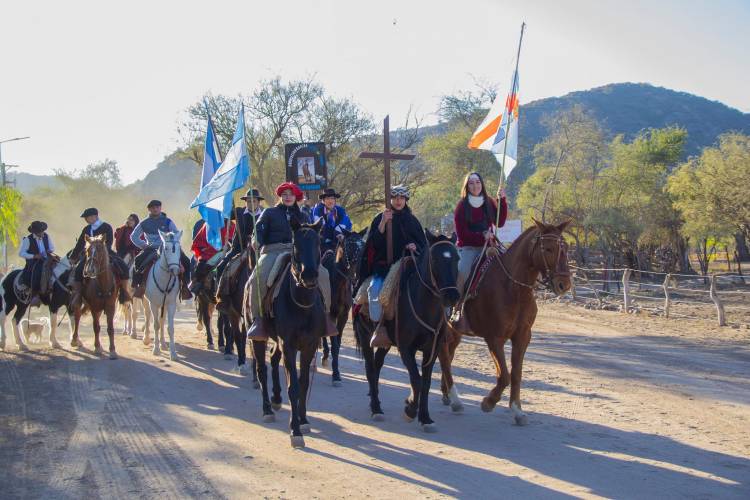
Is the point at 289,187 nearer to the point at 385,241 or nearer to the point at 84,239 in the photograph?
the point at 385,241

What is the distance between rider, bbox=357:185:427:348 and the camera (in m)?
8.59

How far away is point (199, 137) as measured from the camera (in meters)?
36.4

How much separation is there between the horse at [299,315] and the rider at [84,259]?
24.3ft

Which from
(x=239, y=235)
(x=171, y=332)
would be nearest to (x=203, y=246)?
(x=171, y=332)

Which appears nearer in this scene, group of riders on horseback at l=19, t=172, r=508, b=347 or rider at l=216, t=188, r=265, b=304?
group of riders on horseback at l=19, t=172, r=508, b=347

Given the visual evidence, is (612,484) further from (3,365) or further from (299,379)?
(3,365)

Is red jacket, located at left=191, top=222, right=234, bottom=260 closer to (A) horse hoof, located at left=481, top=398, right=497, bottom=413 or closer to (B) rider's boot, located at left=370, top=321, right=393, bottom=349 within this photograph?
(B) rider's boot, located at left=370, top=321, right=393, bottom=349

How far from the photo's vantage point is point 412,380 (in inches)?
321

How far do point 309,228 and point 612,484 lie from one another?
3.87 metres

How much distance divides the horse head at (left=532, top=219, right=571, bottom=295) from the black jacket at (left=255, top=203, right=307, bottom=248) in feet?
9.40

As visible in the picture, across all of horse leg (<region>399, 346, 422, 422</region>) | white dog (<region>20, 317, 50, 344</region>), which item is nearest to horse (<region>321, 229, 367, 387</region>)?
horse leg (<region>399, 346, 422, 422</region>)

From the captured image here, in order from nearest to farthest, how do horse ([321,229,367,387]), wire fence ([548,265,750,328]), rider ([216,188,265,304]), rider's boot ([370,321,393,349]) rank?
rider's boot ([370,321,393,349]) < horse ([321,229,367,387]) < rider ([216,188,265,304]) < wire fence ([548,265,750,328])

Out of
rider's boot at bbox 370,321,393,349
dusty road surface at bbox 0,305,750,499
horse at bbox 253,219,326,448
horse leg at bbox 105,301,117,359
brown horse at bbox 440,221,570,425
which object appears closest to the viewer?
dusty road surface at bbox 0,305,750,499

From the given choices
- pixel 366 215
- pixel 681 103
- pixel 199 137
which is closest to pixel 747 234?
pixel 366 215
